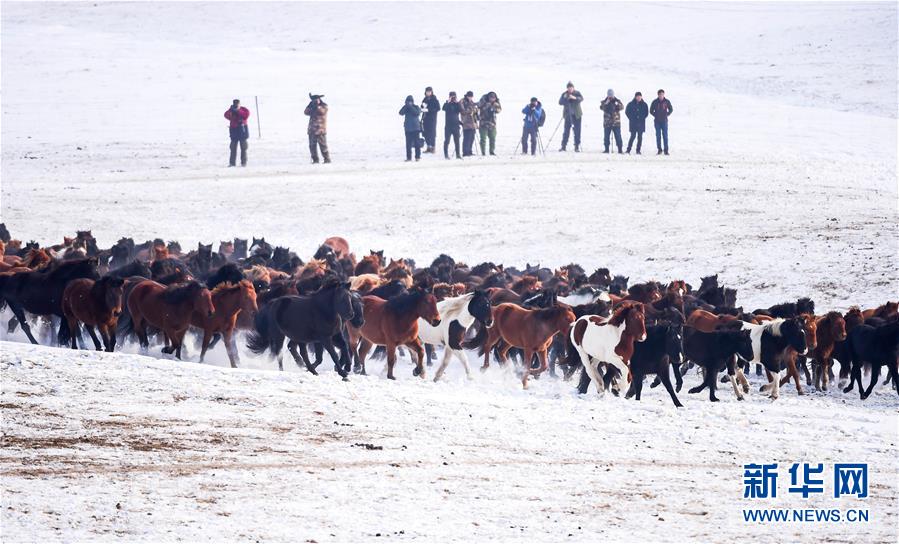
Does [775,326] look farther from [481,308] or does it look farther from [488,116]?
[488,116]

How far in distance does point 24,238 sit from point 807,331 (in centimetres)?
1702

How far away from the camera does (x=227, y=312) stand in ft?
50.0

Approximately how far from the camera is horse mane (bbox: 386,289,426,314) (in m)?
15.3

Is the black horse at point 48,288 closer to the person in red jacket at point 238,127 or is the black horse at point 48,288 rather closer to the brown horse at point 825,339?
the brown horse at point 825,339

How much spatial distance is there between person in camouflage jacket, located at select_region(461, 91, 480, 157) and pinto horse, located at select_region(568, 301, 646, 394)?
1997 centimetres

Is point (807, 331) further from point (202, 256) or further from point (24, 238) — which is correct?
point (24, 238)

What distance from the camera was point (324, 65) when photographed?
186ft

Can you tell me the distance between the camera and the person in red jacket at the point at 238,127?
34562mm

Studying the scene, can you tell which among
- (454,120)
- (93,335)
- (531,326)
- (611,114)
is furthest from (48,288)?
(611,114)

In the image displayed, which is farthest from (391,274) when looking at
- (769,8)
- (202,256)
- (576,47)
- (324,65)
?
(769,8)

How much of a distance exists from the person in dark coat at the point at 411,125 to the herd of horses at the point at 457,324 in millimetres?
16538

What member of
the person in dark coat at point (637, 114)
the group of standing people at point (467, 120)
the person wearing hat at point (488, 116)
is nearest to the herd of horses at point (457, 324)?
the group of standing people at point (467, 120)

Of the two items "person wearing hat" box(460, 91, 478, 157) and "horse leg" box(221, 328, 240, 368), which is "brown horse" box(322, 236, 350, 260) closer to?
"horse leg" box(221, 328, 240, 368)

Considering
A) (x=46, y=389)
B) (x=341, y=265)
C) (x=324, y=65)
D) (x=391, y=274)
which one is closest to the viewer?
(x=46, y=389)
